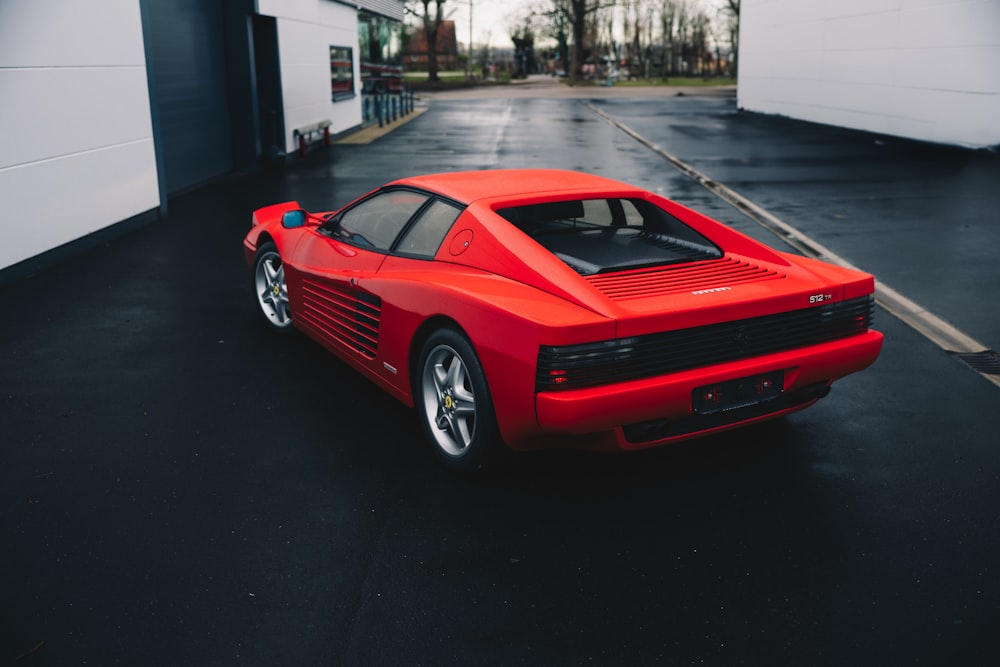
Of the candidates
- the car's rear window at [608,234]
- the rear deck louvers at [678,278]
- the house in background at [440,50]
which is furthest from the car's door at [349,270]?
the house in background at [440,50]

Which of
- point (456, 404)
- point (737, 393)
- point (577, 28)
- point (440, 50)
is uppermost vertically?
point (440, 50)

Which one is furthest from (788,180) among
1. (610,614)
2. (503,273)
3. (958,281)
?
(610,614)

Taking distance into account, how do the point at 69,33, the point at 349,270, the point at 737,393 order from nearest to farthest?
1. the point at 737,393
2. the point at 349,270
3. the point at 69,33

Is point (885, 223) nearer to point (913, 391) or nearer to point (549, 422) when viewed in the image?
point (913, 391)

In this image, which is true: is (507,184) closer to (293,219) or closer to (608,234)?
(608,234)

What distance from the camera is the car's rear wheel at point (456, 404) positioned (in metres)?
3.76

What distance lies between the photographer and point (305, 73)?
66.8ft

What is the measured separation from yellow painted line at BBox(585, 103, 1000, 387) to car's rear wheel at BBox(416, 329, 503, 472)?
3.19 m

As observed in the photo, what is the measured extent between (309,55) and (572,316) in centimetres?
1902

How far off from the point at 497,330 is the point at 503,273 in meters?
0.43

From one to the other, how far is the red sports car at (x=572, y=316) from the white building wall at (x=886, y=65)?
1604cm

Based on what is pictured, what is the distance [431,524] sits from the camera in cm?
365

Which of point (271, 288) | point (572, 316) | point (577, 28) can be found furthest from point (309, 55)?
point (577, 28)

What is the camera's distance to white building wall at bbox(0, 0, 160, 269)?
27.1ft
